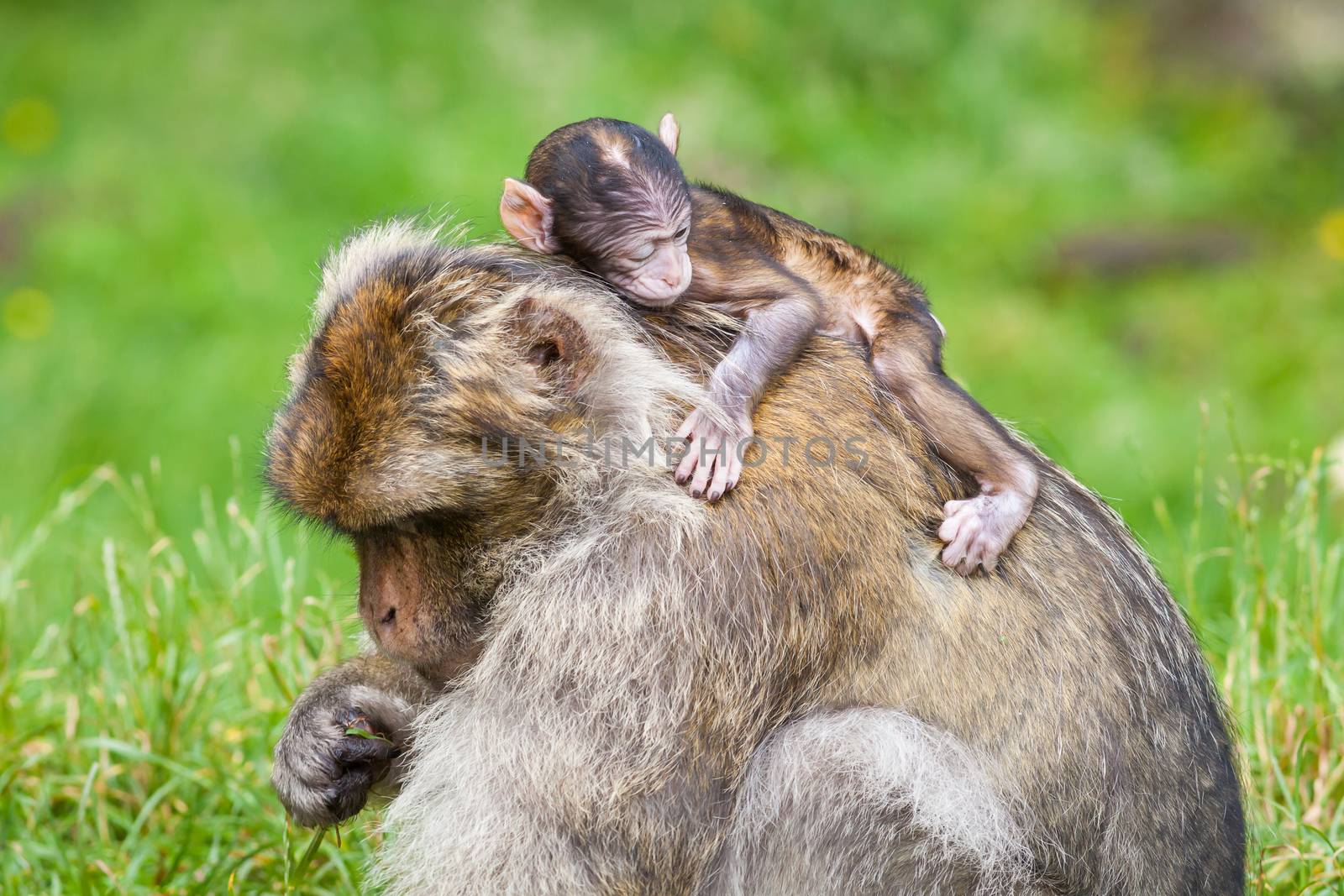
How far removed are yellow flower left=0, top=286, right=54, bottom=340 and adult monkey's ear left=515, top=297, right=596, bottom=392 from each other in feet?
24.3

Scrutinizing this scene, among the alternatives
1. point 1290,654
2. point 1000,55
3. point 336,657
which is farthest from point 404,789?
point 1000,55

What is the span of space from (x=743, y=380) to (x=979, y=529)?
701mm

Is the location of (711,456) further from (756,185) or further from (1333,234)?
(1333,234)

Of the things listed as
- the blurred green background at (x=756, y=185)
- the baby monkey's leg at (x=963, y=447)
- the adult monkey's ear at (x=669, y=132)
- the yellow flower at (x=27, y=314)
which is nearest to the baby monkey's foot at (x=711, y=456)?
the baby monkey's leg at (x=963, y=447)

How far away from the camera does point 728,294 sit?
3.88 meters

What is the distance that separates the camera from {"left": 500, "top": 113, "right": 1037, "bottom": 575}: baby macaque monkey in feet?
11.8

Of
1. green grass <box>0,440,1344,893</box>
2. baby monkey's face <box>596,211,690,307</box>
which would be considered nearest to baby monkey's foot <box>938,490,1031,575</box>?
baby monkey's face <box>596,211,690,307</box>

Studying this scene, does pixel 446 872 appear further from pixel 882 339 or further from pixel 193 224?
pixel 193 224

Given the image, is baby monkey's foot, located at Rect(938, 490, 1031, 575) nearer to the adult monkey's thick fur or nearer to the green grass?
the adult monkey's thick fur

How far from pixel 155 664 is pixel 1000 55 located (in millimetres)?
8891

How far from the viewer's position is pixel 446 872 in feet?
11.1

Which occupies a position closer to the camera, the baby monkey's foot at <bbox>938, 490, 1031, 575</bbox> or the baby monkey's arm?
the baby monkey's arm

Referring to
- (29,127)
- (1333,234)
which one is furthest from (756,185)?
(29,127)

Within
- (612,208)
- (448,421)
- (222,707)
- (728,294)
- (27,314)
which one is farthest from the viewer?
(27,314)
